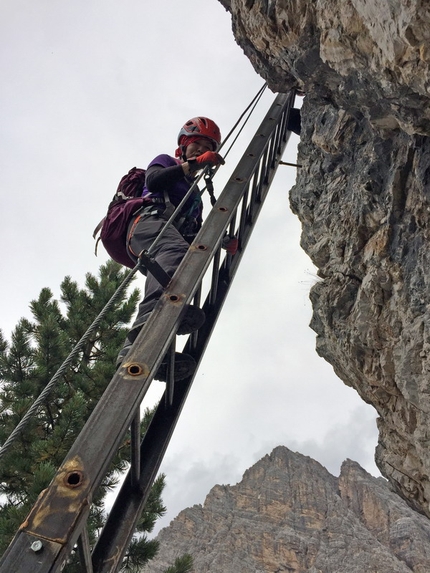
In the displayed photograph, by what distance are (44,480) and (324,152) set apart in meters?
4.78

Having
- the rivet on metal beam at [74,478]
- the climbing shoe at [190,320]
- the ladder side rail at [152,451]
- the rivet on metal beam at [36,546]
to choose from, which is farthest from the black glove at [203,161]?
the rivet on metal beam at [36,546]

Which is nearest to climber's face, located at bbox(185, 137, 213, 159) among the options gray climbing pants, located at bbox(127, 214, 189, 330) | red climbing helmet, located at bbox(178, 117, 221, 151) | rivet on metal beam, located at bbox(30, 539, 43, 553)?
red climbing helmet, located at bbox(178, 117, 221, 151)

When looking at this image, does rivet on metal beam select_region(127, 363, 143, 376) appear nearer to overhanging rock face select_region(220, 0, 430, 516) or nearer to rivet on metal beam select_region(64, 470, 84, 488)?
rivet on metal beam select_region(64, 470, 84, 488)

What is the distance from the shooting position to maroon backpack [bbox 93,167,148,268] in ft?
12.4

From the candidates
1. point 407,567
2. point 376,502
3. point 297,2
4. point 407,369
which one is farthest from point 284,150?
point 376,502

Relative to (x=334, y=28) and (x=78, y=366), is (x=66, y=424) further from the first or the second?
(x=334, y=28)

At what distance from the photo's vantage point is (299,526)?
42125mm

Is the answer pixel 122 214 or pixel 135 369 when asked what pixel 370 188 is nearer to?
pixel 122 214

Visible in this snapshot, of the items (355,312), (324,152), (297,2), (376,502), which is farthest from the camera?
(376,502)

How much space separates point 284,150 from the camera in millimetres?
6012

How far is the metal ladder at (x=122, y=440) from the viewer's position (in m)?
1.54

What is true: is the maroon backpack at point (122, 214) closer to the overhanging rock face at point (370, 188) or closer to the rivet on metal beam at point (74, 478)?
the overhanging rock face at point (370, 188)

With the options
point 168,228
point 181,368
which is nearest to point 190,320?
point 181,368

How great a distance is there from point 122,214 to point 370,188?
2.30 meters
